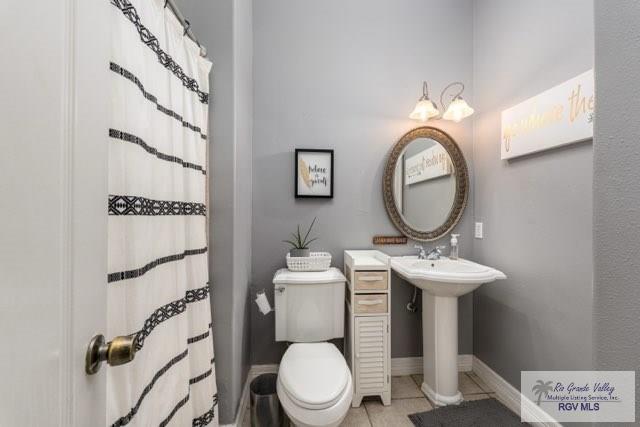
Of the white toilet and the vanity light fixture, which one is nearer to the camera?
the white toilet

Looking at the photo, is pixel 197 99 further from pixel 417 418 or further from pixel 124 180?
pixel 417 418

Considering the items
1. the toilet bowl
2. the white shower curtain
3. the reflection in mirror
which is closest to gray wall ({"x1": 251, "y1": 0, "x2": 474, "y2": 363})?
the reflection in mirror

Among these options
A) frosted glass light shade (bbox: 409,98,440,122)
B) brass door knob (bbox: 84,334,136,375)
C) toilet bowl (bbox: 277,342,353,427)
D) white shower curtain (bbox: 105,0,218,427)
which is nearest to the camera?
brass door knob (bbox: 84,334,136,375)

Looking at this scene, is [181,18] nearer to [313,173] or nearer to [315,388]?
[313,173]

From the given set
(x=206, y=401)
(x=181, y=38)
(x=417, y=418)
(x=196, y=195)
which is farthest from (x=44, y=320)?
(x=417, y=418)

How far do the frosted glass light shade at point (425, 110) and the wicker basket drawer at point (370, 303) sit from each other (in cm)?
128

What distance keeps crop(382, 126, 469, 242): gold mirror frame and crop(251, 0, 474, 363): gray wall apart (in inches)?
2.3

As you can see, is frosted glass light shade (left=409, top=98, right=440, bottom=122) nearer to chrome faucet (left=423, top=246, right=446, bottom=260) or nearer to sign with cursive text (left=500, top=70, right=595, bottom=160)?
sign with cursive text (left=500, top=70, right=595, bottom=160)

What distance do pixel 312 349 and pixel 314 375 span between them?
226mm

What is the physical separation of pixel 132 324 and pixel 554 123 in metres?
2.09

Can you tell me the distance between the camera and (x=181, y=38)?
1102 millimetres

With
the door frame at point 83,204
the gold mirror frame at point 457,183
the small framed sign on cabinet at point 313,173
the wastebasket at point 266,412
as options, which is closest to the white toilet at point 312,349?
the wastebasket at point 266,412

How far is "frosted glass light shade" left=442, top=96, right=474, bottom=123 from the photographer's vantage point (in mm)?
1938

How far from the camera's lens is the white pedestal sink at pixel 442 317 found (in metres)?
1.57
